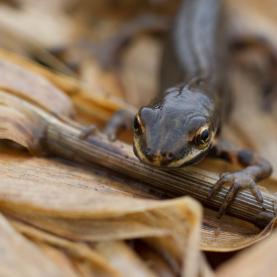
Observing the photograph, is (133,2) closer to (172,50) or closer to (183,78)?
(172,50)

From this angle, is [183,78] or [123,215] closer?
[123,215]

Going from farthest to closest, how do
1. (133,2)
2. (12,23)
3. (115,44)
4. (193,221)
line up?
(133,2) → (115,44) → (12,23) → (193,221)

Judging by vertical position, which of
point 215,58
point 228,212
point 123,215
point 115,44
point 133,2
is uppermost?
point 133,2

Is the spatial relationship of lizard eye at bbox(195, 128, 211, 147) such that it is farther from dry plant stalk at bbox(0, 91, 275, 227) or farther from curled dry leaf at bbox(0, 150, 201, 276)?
curled dry leaf at bbox(0, 150, 201, 276)

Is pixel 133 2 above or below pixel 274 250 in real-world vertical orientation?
above

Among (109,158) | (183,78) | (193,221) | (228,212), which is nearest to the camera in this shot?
(193,221)

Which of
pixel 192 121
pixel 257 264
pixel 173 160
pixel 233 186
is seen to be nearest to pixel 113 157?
pixel 173 160

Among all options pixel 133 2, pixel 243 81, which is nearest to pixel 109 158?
pixel 243 81

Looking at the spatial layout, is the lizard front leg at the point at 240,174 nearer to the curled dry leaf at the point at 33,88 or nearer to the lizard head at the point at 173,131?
the lizard head at the point at 173,131
